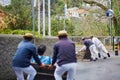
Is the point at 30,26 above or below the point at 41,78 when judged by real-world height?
above

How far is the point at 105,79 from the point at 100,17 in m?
25.8

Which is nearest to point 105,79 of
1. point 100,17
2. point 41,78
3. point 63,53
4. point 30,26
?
point 41,78

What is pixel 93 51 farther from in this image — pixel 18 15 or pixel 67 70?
pixel 67 70

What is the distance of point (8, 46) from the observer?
1356 centimetres

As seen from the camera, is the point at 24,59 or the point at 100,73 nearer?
the point at 24,59

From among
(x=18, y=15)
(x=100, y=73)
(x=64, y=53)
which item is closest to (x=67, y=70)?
(x=64, y=53)

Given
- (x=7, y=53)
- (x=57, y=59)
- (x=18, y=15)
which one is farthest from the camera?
(x=18, y=15)

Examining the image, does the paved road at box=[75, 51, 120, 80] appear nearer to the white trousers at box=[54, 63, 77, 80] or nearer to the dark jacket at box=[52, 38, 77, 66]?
the white trousers at box=[54, 63, 77, 80]

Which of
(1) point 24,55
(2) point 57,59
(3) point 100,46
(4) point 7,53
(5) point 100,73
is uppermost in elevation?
(1) point 24,55

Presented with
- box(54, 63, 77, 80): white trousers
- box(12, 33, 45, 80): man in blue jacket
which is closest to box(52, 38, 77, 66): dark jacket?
box(54, 63, 77, 80): white trousers

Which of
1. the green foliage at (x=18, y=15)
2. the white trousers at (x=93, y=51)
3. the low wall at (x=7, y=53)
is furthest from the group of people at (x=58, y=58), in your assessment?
the white trousers at (x=93, y=51)

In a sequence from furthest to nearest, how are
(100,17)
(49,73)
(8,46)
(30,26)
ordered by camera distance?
(100,17)
(30,26)
(8,46)
(49,73)

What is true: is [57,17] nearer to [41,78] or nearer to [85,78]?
[85,78]

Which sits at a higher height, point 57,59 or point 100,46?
point 57,59
